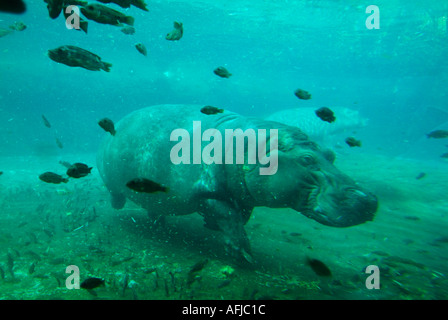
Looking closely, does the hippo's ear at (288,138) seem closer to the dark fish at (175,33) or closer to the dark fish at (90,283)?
the dark fish at (175,33)

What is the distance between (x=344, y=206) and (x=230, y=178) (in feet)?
6.83

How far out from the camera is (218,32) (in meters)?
31.1

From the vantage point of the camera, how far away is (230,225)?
4992 mm

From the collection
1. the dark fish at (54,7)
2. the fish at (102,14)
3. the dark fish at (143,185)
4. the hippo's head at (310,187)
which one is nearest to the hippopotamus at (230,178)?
the hippo's head at (310,187)

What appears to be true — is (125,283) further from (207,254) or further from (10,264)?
Result: (10,264)

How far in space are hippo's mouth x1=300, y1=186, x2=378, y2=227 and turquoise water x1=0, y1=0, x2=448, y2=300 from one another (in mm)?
1052

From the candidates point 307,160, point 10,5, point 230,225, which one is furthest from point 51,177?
point 10,5

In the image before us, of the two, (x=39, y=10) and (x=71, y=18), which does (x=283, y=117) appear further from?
(x=39, y=10)

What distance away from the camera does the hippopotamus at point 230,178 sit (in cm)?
435

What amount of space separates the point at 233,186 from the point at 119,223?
3859 mm

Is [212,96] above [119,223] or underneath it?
above

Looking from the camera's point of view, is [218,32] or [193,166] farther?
[218,32]

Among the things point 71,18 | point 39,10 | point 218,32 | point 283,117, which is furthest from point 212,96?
point 71,18
